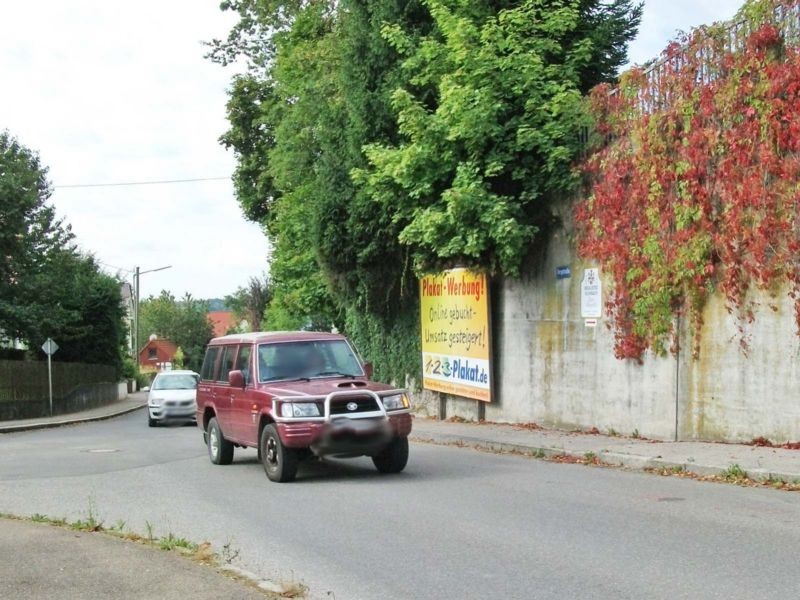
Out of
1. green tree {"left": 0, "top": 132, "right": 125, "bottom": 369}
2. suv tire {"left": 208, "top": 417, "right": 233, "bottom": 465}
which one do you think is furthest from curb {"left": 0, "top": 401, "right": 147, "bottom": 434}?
suv tire {"left": 208, "top": 417, "right": 233, "bottom": 465}

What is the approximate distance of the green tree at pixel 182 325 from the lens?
118250 millimetres

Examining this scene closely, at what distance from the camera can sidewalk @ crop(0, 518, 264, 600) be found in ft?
20.0

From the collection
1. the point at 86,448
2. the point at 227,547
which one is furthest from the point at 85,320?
the point at 227,547

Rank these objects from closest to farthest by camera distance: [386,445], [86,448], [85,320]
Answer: [386,445]
[86,448]
[85,320]

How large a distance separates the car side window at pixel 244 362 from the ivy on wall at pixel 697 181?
651cm

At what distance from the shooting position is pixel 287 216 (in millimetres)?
29609

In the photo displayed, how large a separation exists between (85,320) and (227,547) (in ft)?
142

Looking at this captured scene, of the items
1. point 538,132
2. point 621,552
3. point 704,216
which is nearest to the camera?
point 621,552

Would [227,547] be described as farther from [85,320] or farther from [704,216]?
[85,320]

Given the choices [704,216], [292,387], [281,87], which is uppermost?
[281,87]

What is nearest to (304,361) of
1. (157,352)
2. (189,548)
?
(189,548)

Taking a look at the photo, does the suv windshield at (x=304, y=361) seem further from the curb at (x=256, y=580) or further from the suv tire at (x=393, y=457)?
the curb at (x=256, y=580)

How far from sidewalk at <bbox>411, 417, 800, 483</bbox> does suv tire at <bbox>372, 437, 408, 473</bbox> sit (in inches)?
121

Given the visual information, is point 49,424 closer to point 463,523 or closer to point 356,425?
point 356,425
